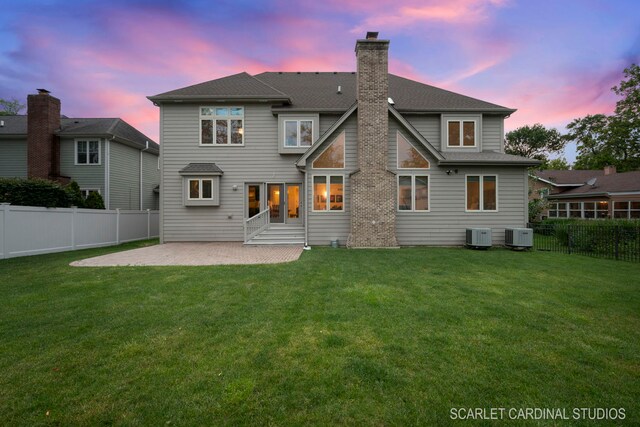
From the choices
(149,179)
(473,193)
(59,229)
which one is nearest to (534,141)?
(473,193)

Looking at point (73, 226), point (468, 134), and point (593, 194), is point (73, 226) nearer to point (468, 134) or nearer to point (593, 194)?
point (468, 134)

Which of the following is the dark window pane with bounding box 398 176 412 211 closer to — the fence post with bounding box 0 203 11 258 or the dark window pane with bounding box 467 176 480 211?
the dark window pane with bounding box 467 176 480 211

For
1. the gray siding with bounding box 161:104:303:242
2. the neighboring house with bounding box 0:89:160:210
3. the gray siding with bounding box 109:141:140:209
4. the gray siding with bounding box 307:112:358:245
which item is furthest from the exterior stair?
the gray siding with bounding box 109:141:140:209

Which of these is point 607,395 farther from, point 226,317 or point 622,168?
point 622,168

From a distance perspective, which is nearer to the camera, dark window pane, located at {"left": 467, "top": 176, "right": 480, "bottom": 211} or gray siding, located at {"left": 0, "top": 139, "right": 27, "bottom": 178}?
dark window pane, located at {"left": 467, "top": 176, "right": 480, "bottom": 211}

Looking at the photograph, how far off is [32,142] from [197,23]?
13.0 meters

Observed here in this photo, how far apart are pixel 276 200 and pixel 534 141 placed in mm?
58035

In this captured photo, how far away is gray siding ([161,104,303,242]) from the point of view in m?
14.7

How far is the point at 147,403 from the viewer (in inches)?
93.3

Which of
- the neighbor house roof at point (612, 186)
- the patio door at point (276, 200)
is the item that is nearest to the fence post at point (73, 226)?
the patio door at point (276, 200)

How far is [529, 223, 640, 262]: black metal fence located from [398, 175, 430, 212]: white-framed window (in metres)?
5.47

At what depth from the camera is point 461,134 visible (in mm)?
14555

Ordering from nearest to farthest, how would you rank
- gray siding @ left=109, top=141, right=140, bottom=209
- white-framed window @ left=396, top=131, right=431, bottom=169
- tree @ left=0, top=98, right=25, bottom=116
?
white-framed window @ left=396, top=131, right=431, bottom=169 → gray siding @ left=109, top=141, right=140, bottom=209 → tree @ left=0, top=98, right=25, bottom=116

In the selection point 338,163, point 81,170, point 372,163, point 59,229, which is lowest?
point 59,229
